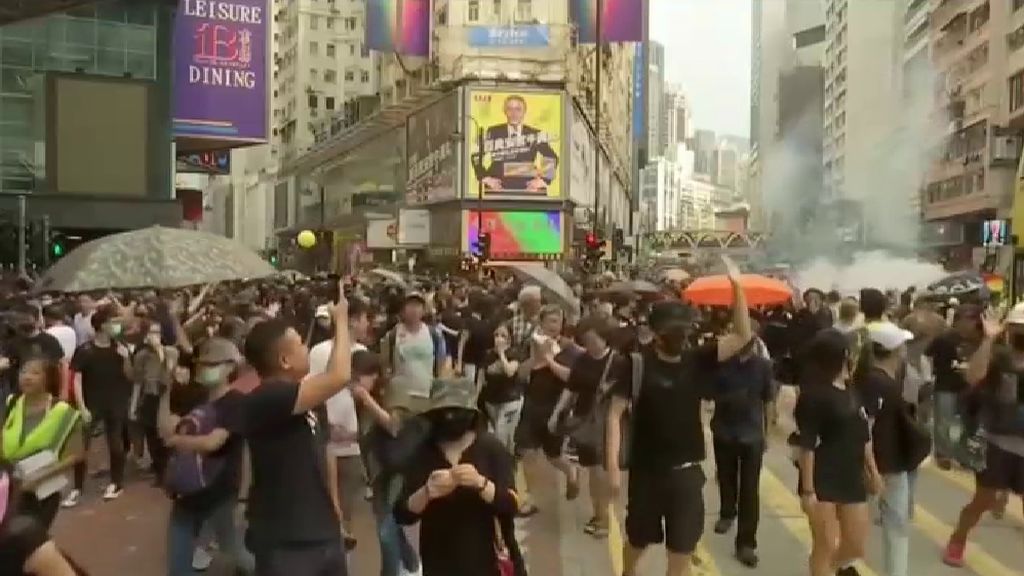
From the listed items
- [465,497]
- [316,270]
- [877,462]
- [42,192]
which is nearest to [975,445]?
[877,462]

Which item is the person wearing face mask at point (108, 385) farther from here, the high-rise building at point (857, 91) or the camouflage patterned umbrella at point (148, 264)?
the high-rise building at point (857, 91)

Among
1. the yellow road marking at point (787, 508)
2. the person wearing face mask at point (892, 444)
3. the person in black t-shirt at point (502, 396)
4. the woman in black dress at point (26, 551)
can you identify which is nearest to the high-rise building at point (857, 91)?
the yellow road marking at point (787, 508)

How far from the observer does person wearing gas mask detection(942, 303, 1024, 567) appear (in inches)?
296

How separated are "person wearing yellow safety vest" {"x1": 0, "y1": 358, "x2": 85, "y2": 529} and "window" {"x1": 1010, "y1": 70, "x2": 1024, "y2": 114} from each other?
52058mm

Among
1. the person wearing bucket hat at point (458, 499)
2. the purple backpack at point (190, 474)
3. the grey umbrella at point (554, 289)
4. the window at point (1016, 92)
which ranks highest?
the window at point (1016, 92)

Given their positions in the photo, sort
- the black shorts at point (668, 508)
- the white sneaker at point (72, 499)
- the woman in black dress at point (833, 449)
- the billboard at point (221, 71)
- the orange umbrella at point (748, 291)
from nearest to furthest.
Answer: the black shorts at point (668, 508) → the woman in black dress at point (833, 449) → the white sneaker at point (72, 499) → the orange umbrella at point (748, 291) → the billboard at point (221, 71)

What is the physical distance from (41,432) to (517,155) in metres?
50.1

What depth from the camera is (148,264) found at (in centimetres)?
930

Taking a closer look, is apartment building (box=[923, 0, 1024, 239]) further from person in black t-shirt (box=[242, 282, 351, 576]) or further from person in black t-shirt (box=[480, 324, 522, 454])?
person in black t-shirt (box=[242, 282, 351, 576])

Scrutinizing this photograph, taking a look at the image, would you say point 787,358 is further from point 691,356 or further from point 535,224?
point 535,224

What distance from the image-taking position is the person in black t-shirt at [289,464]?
433 cm

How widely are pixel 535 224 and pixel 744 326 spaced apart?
4822 centimetres

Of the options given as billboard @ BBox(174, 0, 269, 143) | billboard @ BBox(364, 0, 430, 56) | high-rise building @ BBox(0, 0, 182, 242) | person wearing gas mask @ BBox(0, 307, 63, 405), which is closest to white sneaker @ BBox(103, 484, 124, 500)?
person wearing gas mask @ BBox(0, 307, 63, 405)

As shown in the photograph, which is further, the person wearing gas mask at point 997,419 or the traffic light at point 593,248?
the traffic light at point 593,248
